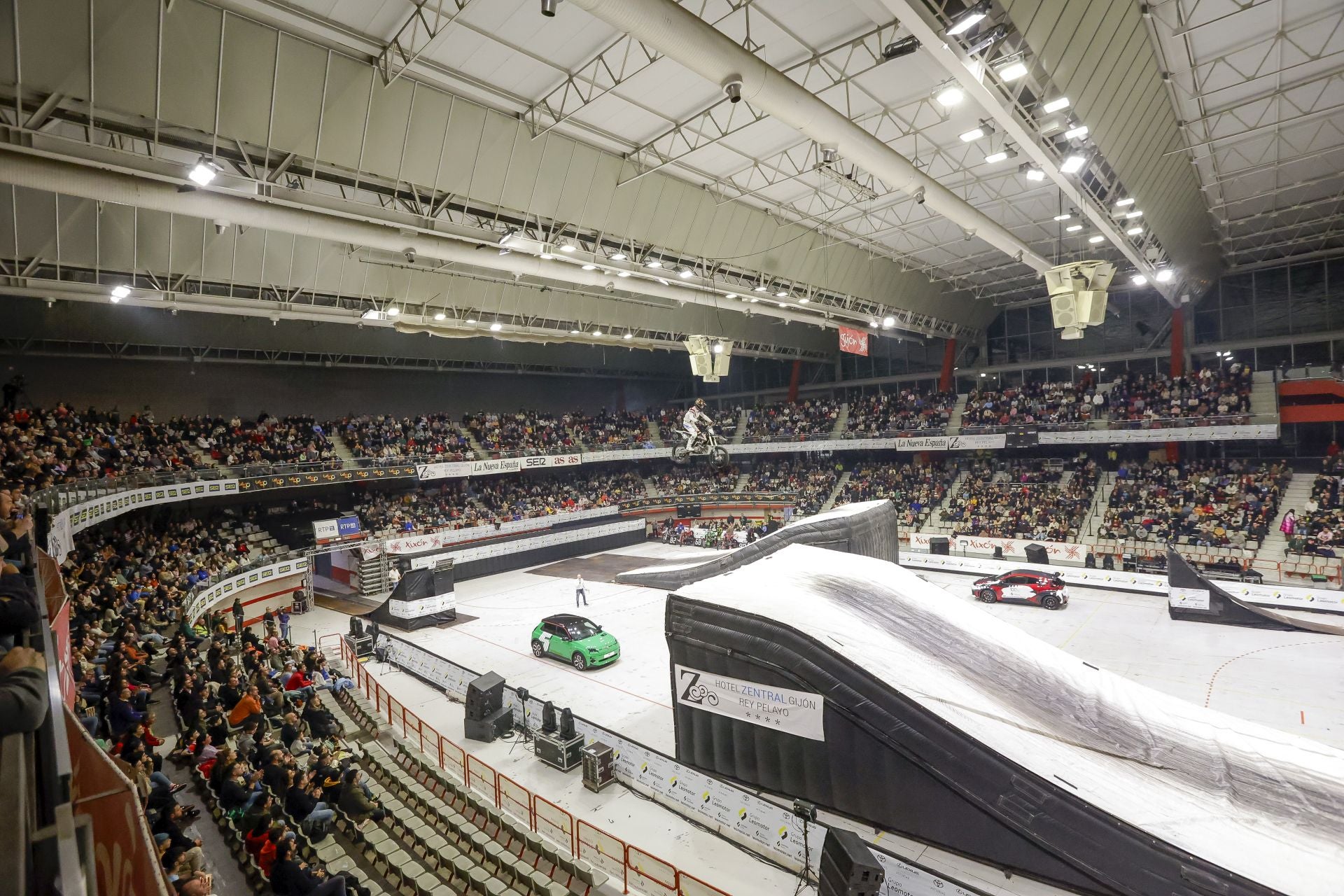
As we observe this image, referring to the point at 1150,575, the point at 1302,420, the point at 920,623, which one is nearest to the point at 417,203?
the point at 920,623

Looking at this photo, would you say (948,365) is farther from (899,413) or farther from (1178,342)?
(1178,342)

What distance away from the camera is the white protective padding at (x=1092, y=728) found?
6.57 metres

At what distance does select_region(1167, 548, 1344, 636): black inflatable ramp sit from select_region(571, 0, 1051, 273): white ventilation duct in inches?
507

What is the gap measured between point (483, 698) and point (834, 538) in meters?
9.16

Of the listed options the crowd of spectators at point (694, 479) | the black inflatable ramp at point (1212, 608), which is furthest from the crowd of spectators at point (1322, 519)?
the crowd of spectators at point (694, 479)

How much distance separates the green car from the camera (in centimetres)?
1603

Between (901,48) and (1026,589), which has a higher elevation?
(901,48)

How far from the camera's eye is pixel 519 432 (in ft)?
124

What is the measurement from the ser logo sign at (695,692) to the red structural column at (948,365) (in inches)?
1207

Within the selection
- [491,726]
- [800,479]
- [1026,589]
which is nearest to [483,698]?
[491,726]

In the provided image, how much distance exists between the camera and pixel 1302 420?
24906mm

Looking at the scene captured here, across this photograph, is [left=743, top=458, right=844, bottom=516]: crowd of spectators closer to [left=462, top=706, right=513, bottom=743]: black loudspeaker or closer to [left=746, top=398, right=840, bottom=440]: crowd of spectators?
[left=746, top=398, right=840, bottom=440]: crowd of spectators

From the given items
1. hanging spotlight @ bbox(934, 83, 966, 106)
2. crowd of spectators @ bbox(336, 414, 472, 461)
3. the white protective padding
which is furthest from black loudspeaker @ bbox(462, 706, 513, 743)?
crowd of spectators @ bbox(336, 414, 472, 461)

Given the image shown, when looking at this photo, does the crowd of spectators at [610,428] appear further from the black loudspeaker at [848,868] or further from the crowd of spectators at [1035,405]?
the black loudspeaker at [848,868]
